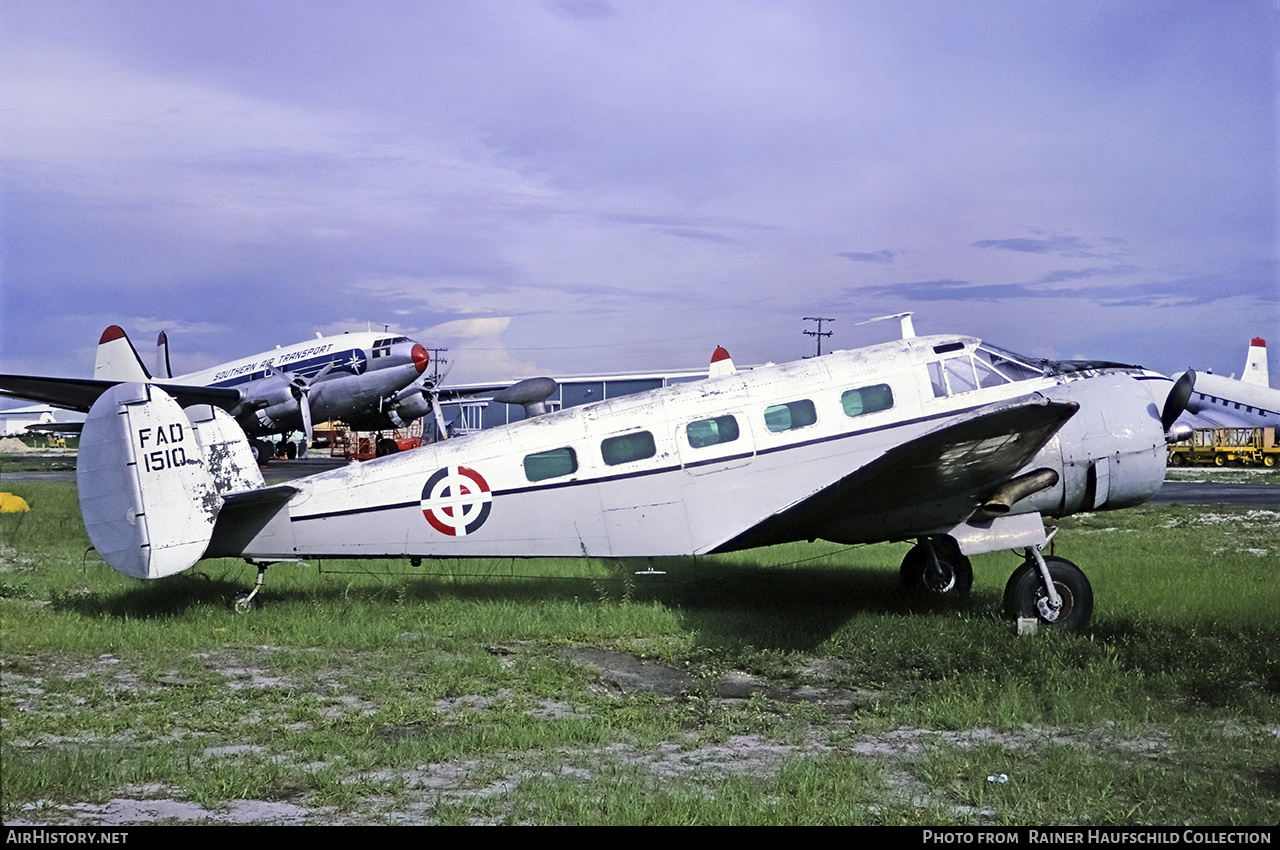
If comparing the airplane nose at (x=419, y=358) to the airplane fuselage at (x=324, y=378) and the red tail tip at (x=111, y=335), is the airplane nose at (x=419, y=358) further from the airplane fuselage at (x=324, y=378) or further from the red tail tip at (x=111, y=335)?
the red tail tip at (x=111, y=335)

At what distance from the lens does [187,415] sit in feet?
28.8

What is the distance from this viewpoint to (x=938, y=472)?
8055 millimetres

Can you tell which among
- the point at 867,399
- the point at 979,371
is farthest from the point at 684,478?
the point at 979,371

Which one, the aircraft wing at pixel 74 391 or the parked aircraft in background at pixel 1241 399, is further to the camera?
the parked aircraft in background at pixel 1241 399

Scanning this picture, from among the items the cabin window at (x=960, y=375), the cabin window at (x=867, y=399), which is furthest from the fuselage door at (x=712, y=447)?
the cabin window at (x=960, y=375)

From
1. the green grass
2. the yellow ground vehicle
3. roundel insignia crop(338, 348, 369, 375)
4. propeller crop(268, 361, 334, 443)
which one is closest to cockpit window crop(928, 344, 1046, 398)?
the green grass

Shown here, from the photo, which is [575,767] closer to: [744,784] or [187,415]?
[744,784]

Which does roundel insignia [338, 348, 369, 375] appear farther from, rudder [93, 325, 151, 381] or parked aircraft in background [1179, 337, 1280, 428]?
parked aircraft in background [1179, 337, 1280, 428]

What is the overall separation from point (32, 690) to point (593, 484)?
454 cm

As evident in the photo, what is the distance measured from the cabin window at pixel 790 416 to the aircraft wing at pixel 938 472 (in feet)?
2.80

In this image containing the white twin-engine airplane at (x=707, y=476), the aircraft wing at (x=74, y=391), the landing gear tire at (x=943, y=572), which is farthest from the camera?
the aircraft wing at (x=74, y=391)

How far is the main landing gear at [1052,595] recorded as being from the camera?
8289mm

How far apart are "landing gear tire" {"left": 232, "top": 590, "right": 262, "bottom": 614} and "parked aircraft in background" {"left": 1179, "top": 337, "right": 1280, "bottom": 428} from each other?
1396 inches
